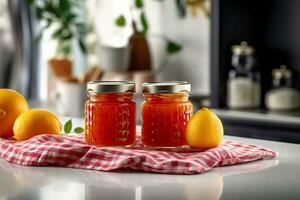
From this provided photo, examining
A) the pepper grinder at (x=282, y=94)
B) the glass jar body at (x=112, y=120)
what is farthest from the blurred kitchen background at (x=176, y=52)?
the glass jar body at (x=112, y=120)

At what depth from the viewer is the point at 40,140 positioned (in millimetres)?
1520

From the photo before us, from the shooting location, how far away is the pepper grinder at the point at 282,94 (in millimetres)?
3193

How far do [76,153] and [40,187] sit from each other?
21cm

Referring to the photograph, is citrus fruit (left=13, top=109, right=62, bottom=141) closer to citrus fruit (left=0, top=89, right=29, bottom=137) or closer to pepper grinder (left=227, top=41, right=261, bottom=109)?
citrus fruit (left=0, top=89, right=29, bottom=137)

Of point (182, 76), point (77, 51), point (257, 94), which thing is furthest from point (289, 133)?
point (77, 51)

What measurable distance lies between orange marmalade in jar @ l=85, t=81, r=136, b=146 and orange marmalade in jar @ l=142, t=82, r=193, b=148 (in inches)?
1.5

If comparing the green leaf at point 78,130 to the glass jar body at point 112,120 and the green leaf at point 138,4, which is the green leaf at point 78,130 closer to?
the glass jar body at point 112,120

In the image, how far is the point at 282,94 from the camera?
321 centimetres

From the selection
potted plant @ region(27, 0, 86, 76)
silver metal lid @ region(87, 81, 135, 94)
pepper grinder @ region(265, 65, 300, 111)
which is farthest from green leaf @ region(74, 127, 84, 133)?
potted plant @ region(27, 0, 86, 76)

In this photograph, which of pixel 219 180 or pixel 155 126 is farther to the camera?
pixel 155 126

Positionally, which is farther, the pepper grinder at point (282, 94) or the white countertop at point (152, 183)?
the pepper grinder at point (282, 94)

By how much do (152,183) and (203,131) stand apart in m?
0.26

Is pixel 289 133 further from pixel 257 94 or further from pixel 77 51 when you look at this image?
pixel 77 51

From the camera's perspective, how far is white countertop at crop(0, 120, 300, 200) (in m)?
1.15
